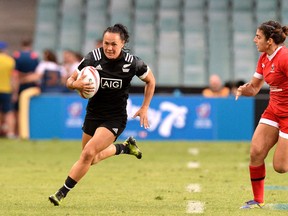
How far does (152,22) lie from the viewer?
29.4m

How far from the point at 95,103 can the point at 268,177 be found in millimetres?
4332

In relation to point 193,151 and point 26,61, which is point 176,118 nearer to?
point 193,151

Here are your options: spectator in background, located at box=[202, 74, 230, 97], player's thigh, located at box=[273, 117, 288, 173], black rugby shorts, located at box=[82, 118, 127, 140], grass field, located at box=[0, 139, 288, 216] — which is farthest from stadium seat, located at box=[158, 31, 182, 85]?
player's thigh, located at box=[273, 117, 288, 173]

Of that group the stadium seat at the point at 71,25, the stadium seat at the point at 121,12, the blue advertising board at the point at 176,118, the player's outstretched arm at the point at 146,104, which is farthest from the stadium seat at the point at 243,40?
the player's outstretched arm at the point at 146,104

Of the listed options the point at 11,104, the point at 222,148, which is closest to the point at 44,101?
the point at 11,104

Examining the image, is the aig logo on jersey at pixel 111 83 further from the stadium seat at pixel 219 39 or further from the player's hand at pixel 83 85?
the stadium seat at pixel 219 39

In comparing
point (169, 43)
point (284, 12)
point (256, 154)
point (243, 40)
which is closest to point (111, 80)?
point (256, 154)

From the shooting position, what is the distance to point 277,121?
31.7 feet

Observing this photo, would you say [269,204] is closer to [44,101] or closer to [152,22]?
[44,101]

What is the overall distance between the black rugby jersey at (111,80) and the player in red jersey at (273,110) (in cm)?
141

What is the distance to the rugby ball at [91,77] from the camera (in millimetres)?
9633

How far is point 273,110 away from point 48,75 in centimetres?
1205

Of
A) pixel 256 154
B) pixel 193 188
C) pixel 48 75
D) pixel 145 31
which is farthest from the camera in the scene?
pixel 145 31

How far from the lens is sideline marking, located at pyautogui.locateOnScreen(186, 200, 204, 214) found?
9305 millimetres
